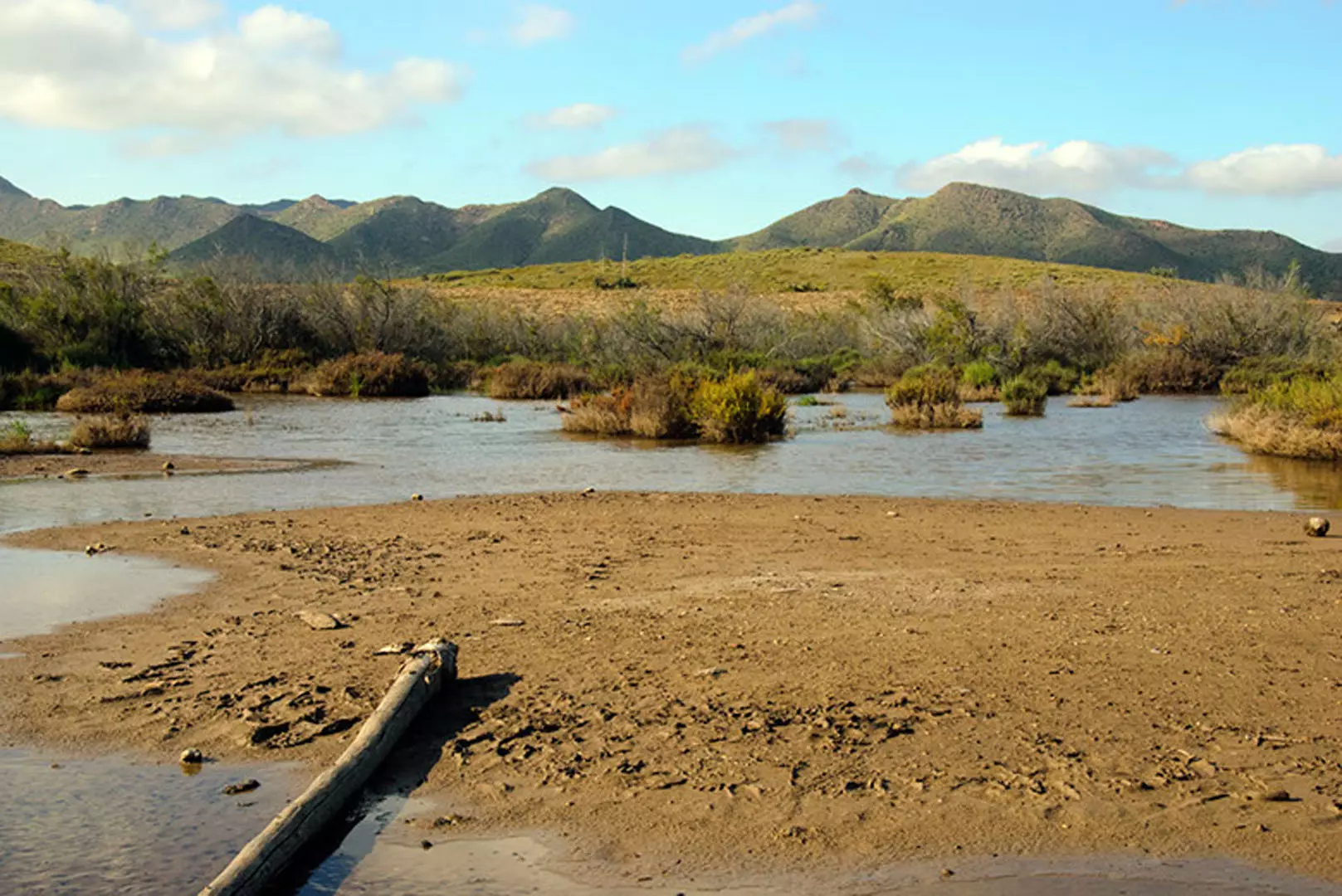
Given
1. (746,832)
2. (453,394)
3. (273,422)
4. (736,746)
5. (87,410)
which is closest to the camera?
(746,832)

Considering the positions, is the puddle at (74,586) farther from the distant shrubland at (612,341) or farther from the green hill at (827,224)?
the green hill at (827,224)

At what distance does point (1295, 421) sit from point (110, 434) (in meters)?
21.7

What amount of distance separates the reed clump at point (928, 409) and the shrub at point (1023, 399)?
3.23m

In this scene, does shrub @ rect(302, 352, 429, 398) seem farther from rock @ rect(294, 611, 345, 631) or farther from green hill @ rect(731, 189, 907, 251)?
green hill @ rect(731, 189, 907, 251)

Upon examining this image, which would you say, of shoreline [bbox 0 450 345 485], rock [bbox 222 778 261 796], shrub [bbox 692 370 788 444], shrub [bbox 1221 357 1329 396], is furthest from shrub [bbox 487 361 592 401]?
rock [bbox 222 778 261 796]

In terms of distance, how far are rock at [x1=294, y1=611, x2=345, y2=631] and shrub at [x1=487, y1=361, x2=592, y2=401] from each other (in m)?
32.6

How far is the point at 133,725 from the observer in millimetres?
6676

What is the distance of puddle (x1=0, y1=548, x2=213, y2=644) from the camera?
922 centimetres

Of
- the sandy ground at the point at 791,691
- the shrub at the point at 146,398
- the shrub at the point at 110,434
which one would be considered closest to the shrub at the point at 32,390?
the shrub at the point at 146,398

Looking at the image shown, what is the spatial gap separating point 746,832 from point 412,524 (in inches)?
359

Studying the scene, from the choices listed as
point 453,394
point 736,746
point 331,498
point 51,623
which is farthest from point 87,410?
point 736,746

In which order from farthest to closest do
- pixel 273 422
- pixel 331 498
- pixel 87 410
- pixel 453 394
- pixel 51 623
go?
pixel 453 394, pixel 87 410, pixel 273 422, pixel 331 498, pixel 51 623

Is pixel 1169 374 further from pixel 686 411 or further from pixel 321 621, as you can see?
pixel 321 621

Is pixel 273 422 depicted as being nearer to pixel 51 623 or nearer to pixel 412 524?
pixel 412 524
